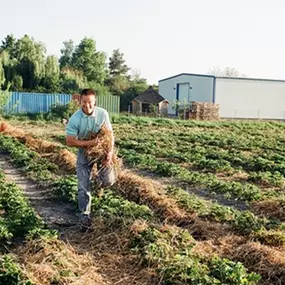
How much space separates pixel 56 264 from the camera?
493 cm

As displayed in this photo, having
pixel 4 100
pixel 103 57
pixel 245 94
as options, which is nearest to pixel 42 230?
pixel 4 100

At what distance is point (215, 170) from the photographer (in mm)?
12273

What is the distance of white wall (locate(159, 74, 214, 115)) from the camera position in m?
46.0

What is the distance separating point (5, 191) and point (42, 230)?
2.69 m

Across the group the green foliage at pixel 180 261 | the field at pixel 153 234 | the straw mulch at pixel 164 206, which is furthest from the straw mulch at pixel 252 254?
the straw mulch at pixel 164 206

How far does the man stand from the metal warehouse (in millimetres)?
38827

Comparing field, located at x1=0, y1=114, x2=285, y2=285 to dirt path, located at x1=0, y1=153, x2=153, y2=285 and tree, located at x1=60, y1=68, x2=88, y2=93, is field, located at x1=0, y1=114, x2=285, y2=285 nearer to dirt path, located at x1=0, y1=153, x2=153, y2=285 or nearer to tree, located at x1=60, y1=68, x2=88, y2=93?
dirt path, located at x1=0, y1=153, x2=153, y2=285

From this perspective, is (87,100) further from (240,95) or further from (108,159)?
(240,95)

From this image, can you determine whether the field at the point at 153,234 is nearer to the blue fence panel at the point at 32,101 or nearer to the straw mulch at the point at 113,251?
the straw mulch at the point at 113,251

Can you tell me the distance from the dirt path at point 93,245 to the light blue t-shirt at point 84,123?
52.2 inches

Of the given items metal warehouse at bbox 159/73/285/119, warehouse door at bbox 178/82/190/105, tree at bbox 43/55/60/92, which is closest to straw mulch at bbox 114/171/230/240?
tree at bbox 43/55/60/92

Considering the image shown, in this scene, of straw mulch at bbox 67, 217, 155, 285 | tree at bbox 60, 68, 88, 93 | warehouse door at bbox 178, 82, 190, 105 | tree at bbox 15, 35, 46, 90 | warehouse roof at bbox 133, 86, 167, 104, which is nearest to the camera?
straw mulch at bbox 67, 217, 155, 285

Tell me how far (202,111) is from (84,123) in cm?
3371

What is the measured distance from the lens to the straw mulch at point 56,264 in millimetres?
4602
